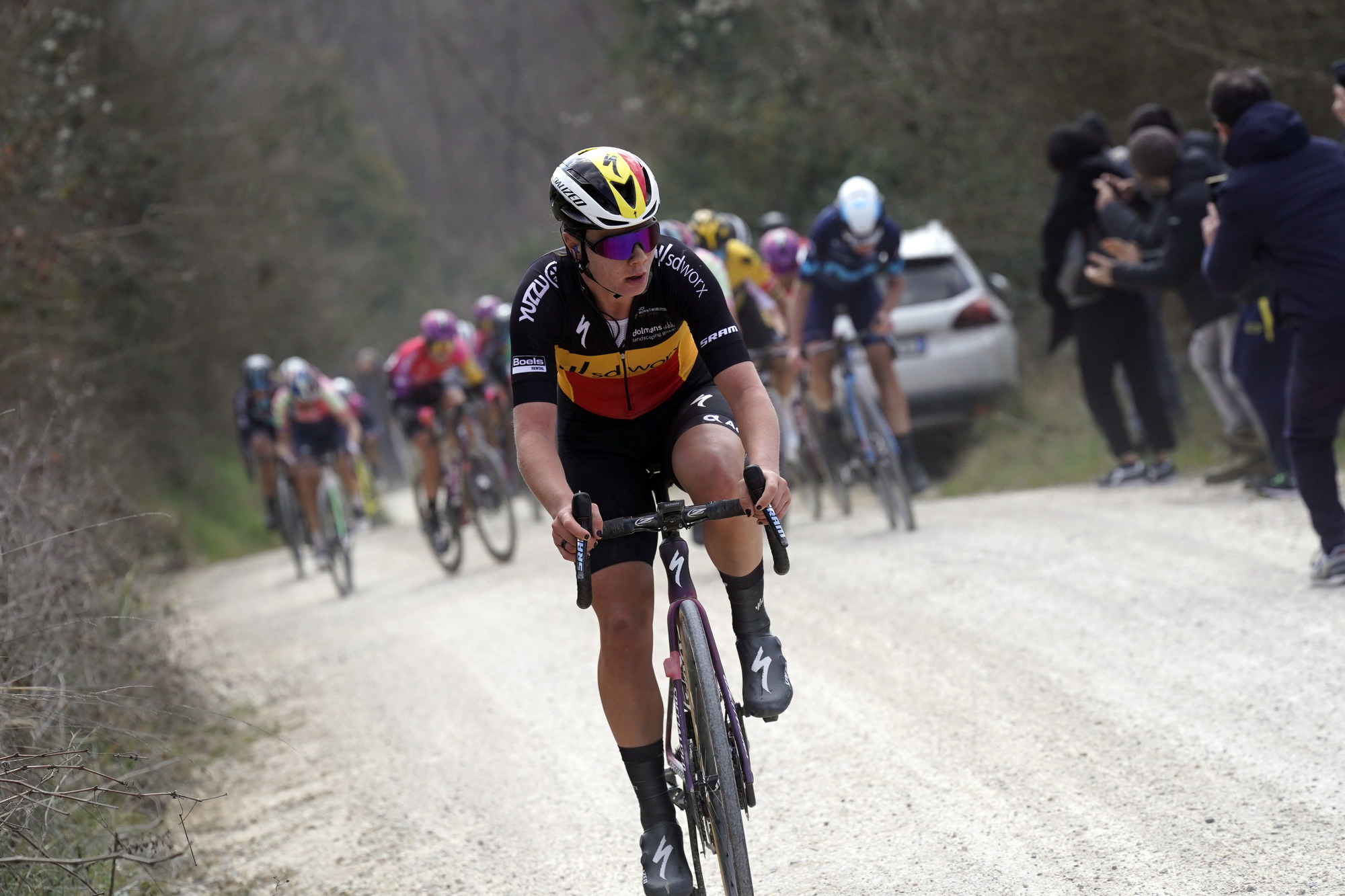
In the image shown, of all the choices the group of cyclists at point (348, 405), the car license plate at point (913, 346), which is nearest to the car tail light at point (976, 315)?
the car license plate at point (913, 346)

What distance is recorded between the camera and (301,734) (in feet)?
26.5

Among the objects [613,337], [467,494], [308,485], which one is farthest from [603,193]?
[308,485]

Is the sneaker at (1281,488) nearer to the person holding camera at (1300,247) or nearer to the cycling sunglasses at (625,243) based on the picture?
the person holding camera at (1300,247)

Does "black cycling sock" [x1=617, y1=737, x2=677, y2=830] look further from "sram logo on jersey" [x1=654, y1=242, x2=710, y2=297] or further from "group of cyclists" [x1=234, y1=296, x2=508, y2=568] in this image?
"group of cyclists" [x1=234, y1=296, x2=508, y2=568]

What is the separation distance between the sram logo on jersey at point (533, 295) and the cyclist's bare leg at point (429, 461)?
857 centimetres

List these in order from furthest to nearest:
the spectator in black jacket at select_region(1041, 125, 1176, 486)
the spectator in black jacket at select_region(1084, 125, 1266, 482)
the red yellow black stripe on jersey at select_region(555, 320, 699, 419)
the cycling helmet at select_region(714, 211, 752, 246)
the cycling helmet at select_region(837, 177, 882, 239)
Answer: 1. the cycling helmet at select_region(714, 211, 752, 246)
2. the spectator in black jacket at select_region(1041, 125, 1176, 486)
3. the cycling helmet at select_region(837, 177, 882, 239)
4. the spectator in black jacket at select_region(1084, 125, 1266, 482)
5. the red yellow black stripe on jersey at select_region(555, 320, 699, 419)

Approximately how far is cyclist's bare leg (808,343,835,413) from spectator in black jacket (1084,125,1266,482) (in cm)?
184

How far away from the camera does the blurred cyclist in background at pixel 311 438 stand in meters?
14.2

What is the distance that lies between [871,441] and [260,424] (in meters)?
10.3

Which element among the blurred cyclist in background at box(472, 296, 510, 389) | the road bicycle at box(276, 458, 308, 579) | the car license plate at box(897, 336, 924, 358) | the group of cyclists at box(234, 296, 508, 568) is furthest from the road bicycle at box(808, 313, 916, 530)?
the road bicycle at box(276, 458, 308, 579)

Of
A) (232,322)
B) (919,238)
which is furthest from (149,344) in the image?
(919,238)

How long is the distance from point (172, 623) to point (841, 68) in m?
14.3

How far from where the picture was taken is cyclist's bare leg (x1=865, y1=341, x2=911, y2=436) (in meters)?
9.91

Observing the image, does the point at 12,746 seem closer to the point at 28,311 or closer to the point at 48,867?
the point at 48,867
